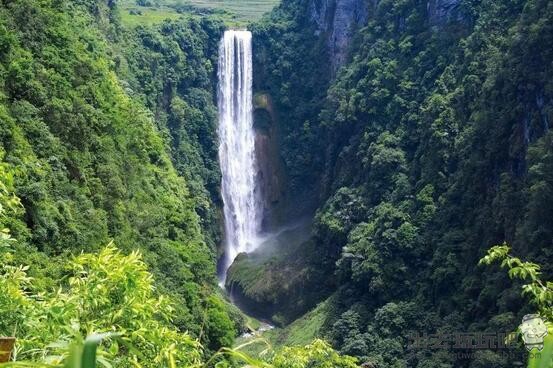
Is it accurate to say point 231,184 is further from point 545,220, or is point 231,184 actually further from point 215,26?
point 545,220

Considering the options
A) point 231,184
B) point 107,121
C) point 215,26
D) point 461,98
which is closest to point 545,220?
point 461,98

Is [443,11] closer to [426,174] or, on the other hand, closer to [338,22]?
[338,22]

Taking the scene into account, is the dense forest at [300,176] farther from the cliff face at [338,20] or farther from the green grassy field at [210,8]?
the green grassy field at [210,8]

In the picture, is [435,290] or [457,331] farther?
[435,290]

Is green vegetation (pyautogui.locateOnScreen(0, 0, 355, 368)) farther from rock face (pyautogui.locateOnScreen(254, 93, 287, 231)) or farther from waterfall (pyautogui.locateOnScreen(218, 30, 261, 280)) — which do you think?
rock face (pyautogui.locateOnScreen(254, 93, 287, 231))

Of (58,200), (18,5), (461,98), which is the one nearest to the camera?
(58,200)

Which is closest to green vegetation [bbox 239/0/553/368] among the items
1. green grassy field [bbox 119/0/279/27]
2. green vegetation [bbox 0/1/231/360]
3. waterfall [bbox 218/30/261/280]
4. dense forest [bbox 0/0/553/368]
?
dense forest [bbox 0/0/553/368]
